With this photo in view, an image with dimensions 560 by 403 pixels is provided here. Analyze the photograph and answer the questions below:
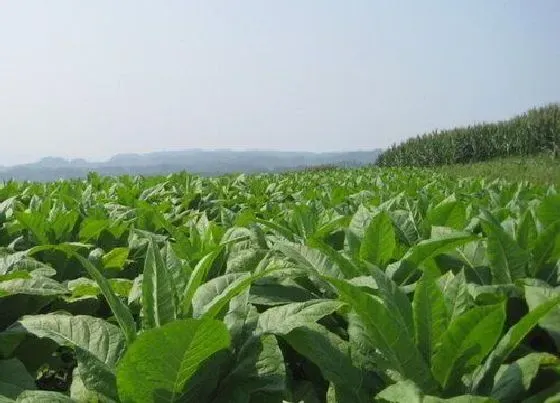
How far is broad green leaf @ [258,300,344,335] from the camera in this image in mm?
1344

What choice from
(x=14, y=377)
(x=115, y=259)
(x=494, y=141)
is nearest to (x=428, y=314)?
(x=14, y=377)

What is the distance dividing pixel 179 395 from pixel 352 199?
3.63m

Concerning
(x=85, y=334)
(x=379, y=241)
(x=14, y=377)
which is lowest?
(x=14, y=377)

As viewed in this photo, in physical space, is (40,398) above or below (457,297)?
below

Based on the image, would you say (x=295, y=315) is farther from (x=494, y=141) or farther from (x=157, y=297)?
(x=494, y=141)

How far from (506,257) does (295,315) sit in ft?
2.43

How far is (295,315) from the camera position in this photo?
54.4 inches

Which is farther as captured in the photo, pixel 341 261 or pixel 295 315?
pixel 341 261

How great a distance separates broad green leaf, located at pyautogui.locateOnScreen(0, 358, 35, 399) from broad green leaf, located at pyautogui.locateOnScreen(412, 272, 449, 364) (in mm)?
949

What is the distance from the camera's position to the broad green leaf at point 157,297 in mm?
1417

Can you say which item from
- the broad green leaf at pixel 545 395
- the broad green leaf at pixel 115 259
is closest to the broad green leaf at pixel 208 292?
the broad green leaf at pixel 545 395

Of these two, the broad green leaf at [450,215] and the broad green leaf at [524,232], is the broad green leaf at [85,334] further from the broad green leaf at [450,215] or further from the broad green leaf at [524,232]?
the broad green leaf at [450,215]

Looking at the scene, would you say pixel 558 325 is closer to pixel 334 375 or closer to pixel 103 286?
pixel 334 375

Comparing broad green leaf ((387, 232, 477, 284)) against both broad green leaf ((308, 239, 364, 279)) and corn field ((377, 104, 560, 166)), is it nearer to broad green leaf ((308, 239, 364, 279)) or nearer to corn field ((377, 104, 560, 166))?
broad green leaf ((308, 239, 364, 279))
